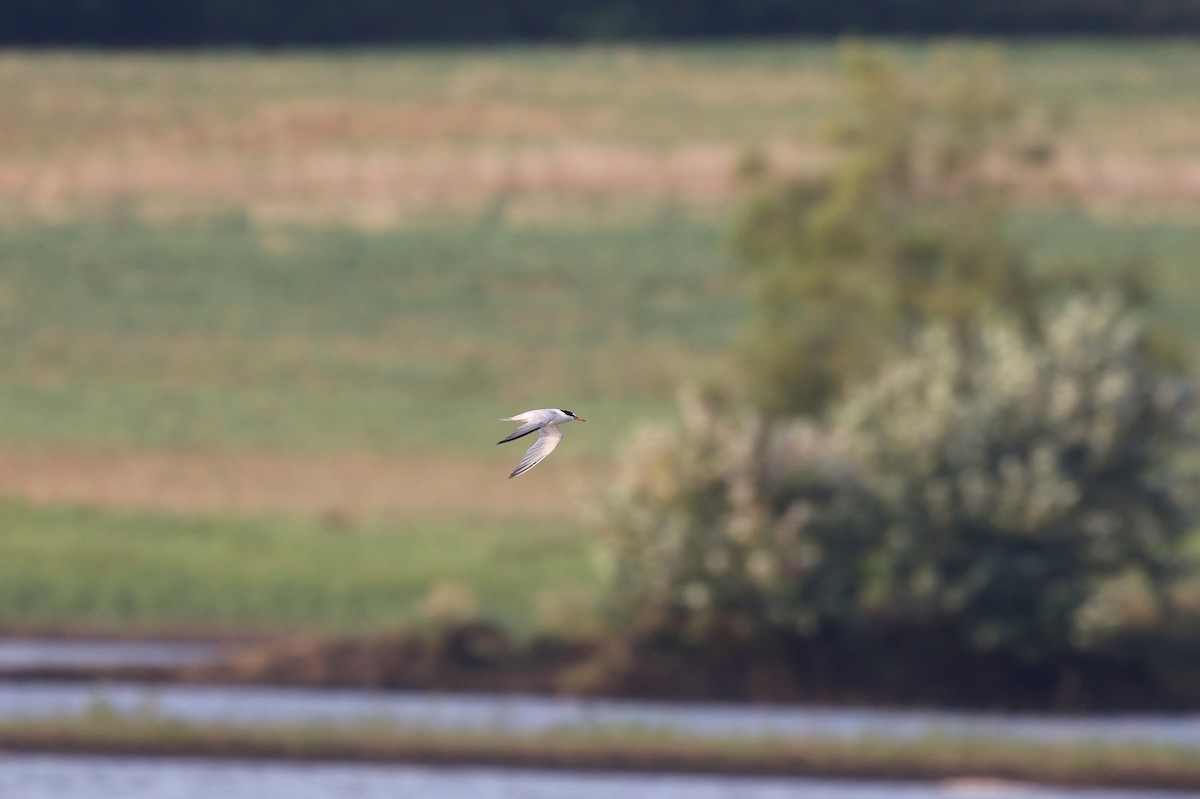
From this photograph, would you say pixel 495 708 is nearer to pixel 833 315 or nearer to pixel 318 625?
pixel 318 625

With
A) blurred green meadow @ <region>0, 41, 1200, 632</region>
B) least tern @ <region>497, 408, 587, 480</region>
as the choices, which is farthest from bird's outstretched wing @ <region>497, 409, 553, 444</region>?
blurred green meadow @ <region>0, 41, 1200, 632</region>

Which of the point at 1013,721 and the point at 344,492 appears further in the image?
the point at 344,492

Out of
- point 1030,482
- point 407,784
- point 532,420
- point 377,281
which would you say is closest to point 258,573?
point 1030,482

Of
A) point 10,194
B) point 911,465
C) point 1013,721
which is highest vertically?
point 10,194

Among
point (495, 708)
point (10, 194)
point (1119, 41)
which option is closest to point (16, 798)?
point (495, 708)

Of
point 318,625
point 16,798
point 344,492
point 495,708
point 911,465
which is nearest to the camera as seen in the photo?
point 16,798

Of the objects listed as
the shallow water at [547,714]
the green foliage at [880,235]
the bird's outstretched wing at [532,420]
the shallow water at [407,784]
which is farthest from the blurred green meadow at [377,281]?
Result: the bird's outstretched wing at [532,420]

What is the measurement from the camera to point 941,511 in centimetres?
3347

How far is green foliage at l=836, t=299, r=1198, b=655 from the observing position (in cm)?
3322

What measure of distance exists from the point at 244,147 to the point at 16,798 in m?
43.3

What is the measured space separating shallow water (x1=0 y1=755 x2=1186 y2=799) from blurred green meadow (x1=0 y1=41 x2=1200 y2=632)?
10.5 metres

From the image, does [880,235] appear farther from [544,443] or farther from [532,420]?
[532,420]

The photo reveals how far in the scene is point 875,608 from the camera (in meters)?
34.3

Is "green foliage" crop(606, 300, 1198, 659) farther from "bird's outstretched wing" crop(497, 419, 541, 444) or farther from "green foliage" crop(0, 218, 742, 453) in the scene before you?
"bird's outstretched wing" crop(497, 419, 541, 444)
